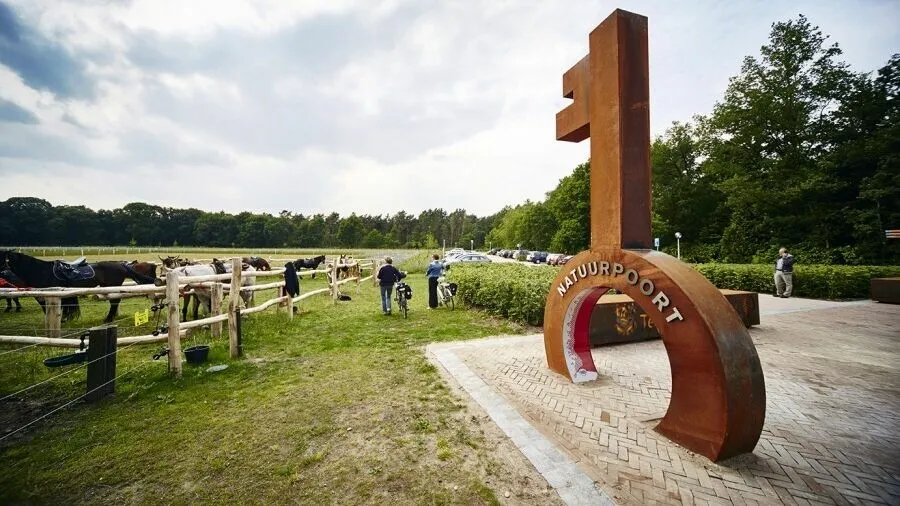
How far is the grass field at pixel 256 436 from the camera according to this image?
9.78 feet

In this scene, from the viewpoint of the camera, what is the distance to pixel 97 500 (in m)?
2.88

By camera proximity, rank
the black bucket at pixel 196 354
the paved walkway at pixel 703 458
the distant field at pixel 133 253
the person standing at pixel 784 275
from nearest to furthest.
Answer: the paved walkway at pixel 703 458 < the black bucket at pixel 196 354 < the person standing at pixel 784 275 < the distant field at pixel 133 253

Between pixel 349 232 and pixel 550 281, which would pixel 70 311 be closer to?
pixel 550 281

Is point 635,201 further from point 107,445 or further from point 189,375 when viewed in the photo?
point 189,375

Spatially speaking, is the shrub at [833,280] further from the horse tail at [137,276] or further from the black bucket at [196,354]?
the horse tail at [137,276]

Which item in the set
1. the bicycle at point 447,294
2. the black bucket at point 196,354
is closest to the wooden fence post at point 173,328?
the black bucket at point 196,354

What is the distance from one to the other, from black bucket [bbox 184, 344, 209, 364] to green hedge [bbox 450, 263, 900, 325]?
7030 mm

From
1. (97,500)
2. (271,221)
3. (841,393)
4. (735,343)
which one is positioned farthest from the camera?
(271,221)

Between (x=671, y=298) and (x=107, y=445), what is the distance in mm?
6201

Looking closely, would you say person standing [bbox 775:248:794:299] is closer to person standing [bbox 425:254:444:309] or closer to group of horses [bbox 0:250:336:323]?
person standing [bbox 425:254:444:309]

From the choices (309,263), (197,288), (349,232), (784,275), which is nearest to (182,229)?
(349,232)

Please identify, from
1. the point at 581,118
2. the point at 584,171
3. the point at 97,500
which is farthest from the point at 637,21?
the point at 584,171

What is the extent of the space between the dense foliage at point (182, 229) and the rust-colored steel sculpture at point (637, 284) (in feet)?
273

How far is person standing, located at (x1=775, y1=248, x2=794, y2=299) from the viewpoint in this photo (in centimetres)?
1341
